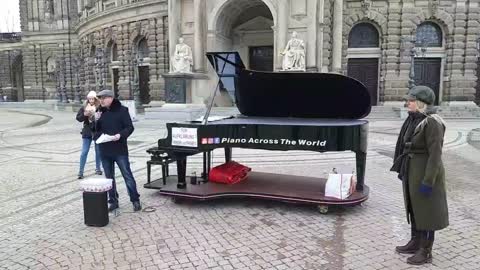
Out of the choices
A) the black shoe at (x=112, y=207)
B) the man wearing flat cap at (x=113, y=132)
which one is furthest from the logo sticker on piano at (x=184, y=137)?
the black shoe at (x=112, y=207)

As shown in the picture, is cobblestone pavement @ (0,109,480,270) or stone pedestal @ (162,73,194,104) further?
stone pedestal @ (162,73,194,104)

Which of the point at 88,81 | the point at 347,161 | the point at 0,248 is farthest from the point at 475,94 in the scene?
the point at 88,81

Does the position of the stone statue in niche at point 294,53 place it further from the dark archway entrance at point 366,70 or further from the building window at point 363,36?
the building window at point 363,36

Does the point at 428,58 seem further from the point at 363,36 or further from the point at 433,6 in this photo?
the point at 363,36

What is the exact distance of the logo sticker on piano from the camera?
21.5ft

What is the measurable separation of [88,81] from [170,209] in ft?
129

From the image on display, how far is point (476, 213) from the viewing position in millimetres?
6359

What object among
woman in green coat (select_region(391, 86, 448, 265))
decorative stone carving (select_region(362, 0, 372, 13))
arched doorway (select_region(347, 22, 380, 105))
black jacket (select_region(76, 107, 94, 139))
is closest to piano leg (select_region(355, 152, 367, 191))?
woman in green coat (select_region(391, 86, 448, 265))

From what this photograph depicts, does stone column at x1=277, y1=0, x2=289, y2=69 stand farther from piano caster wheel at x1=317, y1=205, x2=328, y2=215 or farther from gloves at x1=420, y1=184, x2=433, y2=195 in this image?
gloves at x1=420, y1=184, x2=433, y2=195

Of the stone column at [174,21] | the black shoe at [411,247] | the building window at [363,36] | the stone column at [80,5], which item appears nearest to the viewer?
the black shoe at [411,247]

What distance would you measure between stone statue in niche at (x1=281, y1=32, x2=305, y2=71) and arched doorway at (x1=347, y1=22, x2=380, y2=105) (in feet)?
25.8

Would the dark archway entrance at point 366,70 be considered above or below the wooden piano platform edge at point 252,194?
above

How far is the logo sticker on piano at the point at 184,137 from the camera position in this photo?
21.5 feet

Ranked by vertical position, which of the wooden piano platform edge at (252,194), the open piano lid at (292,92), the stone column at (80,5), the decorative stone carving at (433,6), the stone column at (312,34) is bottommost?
the wooden piano platform edge at (252,194)
